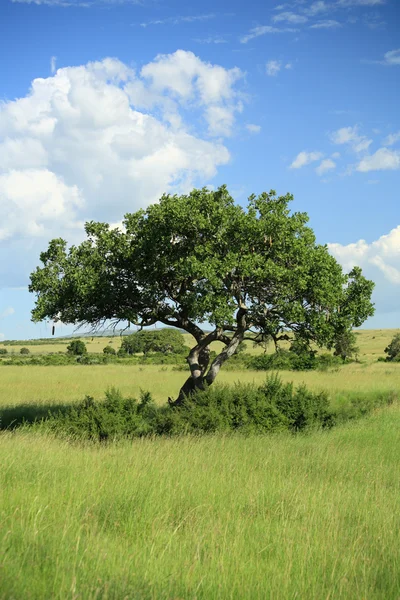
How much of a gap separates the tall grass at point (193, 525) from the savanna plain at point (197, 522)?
0.02m

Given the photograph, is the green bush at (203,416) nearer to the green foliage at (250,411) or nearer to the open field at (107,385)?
the green foliage at (250,411)

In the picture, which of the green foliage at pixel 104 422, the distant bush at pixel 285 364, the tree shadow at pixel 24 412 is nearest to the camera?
the green foliage at pixel 104 422

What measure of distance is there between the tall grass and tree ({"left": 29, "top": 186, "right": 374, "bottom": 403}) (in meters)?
7.34

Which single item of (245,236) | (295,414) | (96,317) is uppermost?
(245,236)

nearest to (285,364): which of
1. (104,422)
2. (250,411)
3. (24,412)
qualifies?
(24,412)

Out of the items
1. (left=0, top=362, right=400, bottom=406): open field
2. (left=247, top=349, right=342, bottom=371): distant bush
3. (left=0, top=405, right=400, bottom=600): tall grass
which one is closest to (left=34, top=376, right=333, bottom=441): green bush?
(left=0, top=405, right=400, bottom=600): tall grass

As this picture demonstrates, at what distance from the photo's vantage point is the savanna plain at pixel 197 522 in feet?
15.2

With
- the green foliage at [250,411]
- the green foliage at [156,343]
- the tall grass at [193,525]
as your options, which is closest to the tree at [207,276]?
the green foliage at [250,411]

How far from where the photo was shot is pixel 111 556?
16.4 ft

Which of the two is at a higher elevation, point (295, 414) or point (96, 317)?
point (96, 317)

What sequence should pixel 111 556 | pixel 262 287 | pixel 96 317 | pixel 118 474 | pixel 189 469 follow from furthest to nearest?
pixel 96 317 < pixel 262 287 < pixel 189 469 < pixel 118 474 < pixel 111 556

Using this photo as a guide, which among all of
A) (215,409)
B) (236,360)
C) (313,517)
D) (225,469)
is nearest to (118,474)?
(225,469)

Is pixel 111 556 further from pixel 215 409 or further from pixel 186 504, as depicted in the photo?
pixel 215 409

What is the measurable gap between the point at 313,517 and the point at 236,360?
176 feet
